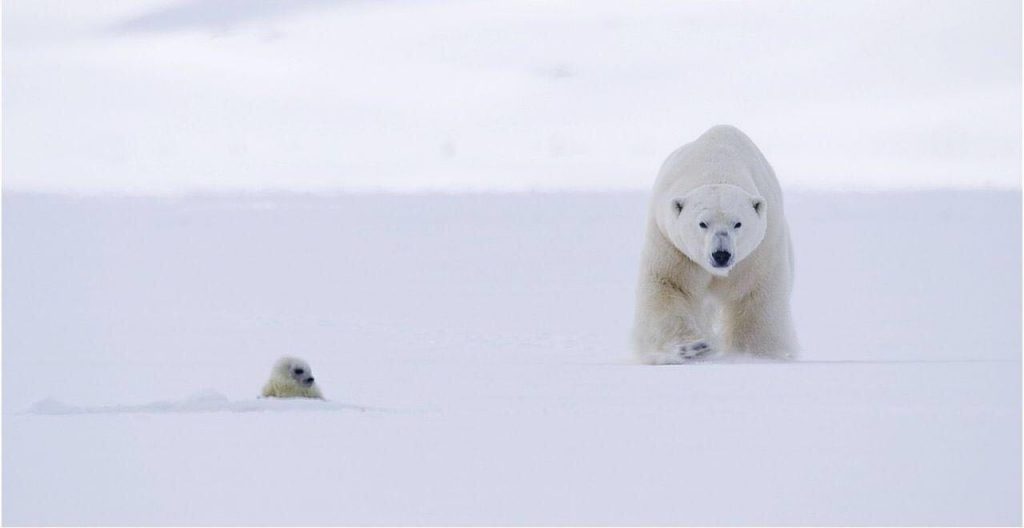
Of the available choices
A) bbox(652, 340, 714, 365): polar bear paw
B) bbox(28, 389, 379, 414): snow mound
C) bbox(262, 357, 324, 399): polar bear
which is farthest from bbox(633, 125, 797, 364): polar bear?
bbox(28, 389, 379, 414): snow mound

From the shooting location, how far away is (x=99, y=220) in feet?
53.1

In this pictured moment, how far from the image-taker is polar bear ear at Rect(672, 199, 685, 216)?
237 inches

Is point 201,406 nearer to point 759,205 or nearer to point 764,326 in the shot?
point 759,205

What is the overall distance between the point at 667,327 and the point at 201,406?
2442 mm

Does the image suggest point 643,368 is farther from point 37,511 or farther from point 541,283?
point 541,283

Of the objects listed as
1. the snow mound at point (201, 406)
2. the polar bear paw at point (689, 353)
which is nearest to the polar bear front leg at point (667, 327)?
the polar bear paw at point (689, 353)

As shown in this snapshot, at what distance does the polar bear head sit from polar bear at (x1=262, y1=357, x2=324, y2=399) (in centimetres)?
174

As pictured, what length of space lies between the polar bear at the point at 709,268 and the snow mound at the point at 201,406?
1.97 m

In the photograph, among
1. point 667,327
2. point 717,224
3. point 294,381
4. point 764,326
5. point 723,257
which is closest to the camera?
point 294,381

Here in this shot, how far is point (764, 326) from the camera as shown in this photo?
6.39 meters

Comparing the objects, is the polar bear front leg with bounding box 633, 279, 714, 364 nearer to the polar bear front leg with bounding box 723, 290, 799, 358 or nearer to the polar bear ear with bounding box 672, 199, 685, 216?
the polar bear front leg with bounding box 723, 290, 799, 358

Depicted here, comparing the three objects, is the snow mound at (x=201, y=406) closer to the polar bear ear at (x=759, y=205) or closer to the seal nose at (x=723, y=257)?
the seal nose at (x=723, y=257)

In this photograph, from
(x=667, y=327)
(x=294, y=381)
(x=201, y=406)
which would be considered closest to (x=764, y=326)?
(x=667, y=327)

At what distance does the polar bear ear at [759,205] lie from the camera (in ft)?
19.7
